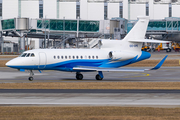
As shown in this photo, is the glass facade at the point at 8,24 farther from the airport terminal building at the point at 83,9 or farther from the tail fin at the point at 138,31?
the tail fin at the point at 138,31

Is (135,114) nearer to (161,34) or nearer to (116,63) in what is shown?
(116,63)

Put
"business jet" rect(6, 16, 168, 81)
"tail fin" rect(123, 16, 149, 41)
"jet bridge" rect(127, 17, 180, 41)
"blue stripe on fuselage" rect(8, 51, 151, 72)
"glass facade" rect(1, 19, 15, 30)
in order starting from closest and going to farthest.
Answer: "business jet" rect(6, 16, 168, 81) → "blue stripe on fuselage" rect(8, 51, 151, 72) → "tail fin" rect(123, 16, 149, 41) → "glass facade" rect(1, 19, 15, 30) → "jet bridge" rect(127, 17, 180, 41)

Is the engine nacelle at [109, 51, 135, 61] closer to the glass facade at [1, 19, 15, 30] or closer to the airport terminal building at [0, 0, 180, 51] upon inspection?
the glass facade at [1, 19, 15, 30]

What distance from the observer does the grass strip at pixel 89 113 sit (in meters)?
16.5

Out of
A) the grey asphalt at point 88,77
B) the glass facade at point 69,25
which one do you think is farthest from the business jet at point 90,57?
the glass facade at point 69,25

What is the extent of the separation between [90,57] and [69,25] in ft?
225

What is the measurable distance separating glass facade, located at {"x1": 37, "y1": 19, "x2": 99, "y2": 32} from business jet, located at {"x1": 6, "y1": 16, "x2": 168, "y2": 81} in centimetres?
6661

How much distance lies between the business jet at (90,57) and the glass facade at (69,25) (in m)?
66.6

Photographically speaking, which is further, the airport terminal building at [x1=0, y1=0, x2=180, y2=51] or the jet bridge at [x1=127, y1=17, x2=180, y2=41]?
the airport terminal building at [x1=0, y1=0, x2=180, y2=51]

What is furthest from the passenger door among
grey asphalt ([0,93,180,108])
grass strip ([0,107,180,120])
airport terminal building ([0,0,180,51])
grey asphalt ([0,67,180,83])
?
airport terminal building ([0,0,180,51])

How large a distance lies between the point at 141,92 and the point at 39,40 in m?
114

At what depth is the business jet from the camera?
1442 inches

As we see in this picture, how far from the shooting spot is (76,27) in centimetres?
10725

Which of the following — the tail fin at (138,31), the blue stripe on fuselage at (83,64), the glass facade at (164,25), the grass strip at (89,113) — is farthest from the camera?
the glass facade at (164,25)
